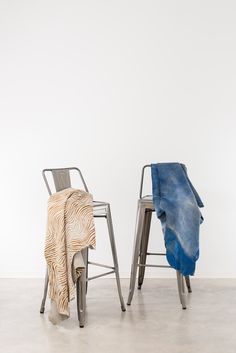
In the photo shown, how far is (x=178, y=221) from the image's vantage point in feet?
11.4

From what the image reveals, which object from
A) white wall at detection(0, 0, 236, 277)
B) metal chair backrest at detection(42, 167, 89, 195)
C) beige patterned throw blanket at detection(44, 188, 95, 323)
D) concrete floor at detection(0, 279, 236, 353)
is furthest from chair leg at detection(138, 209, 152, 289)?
beige patterned throw blanket at detection(44, 188, 95, 323)

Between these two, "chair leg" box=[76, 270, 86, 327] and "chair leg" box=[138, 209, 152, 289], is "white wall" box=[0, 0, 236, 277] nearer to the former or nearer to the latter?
"chair leg" box=[138, 209, 152, 289]

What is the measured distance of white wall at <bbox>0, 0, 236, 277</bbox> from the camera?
4.39 metres

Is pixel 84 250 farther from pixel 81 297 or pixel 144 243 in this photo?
pixel 144 243

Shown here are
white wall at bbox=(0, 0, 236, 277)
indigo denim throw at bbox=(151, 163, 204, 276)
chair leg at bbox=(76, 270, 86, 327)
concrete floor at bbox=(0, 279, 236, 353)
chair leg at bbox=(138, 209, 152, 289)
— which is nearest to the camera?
concrete floor at bbox=(0, 279, 236, 353)

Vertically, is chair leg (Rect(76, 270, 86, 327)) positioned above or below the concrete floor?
above

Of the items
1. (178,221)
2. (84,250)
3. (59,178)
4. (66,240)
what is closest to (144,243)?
(178,221)

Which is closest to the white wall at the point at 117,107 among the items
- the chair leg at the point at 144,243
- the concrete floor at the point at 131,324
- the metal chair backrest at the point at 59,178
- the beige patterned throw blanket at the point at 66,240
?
the chair leg at the point at 144,243

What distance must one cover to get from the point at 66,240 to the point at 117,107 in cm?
159

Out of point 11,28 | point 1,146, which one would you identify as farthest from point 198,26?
point 1,146

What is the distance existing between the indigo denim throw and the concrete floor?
0.32 m

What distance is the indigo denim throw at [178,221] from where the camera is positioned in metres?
3.43

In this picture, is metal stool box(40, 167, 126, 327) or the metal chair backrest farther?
the metal chair backrest

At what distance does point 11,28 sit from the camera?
14.6 feet
